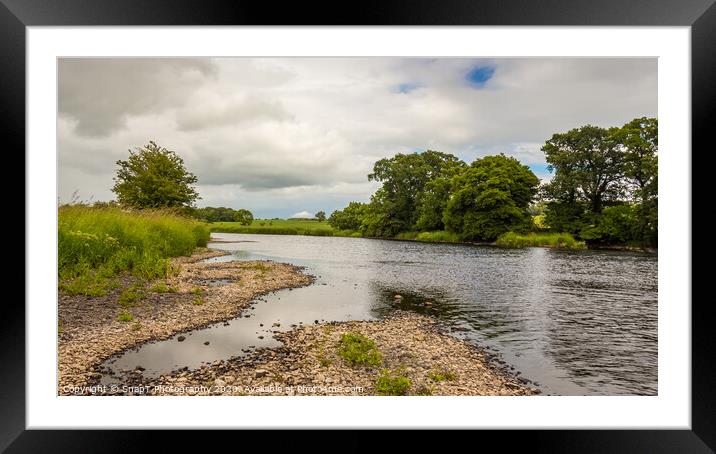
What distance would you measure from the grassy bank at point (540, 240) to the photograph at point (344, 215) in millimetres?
148

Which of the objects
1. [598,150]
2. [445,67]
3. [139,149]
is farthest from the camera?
[598,150]

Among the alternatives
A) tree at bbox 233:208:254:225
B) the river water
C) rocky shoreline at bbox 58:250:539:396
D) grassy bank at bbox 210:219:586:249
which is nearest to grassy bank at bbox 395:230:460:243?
grassy bank at bbox 210:219:586:249

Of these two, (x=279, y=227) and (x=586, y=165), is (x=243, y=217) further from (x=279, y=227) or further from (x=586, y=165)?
(x=586, y=165)

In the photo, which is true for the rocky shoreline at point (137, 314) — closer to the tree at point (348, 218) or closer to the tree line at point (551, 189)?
the tree at point (348, 218)

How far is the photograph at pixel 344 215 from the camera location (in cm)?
333

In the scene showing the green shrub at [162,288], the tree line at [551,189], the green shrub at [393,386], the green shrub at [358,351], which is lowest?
the green shrub at [393,386]

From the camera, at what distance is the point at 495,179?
8.24 m

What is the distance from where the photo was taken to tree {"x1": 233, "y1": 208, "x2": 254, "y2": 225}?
5686 mm

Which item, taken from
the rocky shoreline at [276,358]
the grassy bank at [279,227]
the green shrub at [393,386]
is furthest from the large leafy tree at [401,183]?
the green shrub at [393,386]

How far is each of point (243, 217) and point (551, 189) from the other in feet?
20.4
